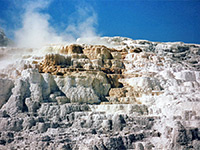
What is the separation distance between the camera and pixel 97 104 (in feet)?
71.7

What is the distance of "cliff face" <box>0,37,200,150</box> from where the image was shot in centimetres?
1452

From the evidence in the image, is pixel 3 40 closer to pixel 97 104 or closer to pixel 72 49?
pixel 72 49

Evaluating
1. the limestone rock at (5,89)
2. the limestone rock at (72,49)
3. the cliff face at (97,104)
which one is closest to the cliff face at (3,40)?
the cliff face at (97,104)

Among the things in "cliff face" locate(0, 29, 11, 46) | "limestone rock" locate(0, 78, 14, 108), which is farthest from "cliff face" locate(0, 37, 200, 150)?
"cliff face" locate(0, 29, 11, 46)

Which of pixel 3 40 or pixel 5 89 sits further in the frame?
pixel 3 40


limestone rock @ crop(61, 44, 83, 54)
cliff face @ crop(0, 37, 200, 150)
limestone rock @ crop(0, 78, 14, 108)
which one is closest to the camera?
cliff face @ crop(0, 37, 200, 150)

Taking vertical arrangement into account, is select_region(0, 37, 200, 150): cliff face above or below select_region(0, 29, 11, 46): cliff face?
below

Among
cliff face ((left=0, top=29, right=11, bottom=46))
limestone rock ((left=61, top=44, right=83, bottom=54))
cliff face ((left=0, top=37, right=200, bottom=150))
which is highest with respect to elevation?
cliff face ((left=0, top=29, right=11, bottom=46))

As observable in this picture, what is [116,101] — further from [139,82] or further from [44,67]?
[44,67]

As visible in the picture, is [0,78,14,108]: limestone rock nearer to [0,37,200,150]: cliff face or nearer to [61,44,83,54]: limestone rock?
[0,37,200,150]: cliff face

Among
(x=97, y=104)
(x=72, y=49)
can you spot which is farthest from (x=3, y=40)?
(x=97, y=104)

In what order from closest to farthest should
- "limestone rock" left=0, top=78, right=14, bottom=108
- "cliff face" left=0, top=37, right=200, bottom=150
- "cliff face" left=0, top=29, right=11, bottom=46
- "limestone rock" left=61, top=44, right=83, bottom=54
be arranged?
"cliff face" left=0, top=37, right=200, bottom=150 → "limestone rock" left=0, top=78, right=14, bottom=108 → "limestone rock" left=61, top=44, right=83, bottom=54 → "cliff face" left=0, top=29, right=11, bottom=46

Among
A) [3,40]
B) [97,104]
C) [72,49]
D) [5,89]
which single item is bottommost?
[97,104]

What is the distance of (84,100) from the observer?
2169cm
